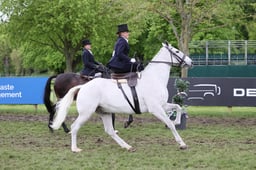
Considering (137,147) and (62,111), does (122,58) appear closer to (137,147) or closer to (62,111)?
(62,111)

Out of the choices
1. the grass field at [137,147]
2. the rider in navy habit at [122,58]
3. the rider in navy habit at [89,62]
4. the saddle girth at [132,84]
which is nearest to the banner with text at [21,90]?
the grass field at [137,147]

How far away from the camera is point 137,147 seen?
33.7 ft

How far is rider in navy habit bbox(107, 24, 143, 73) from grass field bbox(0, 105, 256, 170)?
165cm

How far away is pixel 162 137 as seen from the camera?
11.7 metres

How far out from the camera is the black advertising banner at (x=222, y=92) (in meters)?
17.6

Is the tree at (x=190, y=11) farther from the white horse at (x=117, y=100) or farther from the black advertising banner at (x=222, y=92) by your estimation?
the white horse at (x=117, y=100)

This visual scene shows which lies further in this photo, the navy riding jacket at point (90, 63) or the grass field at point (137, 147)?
the navy riding jacket at point (90, 63)

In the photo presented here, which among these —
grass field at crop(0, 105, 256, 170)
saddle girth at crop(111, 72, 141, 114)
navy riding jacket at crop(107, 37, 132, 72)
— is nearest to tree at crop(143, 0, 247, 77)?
grass field at crop(0, 105, 256, 170)

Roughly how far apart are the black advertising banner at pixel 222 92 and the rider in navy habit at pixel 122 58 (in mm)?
8164

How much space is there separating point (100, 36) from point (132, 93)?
19.8 meters

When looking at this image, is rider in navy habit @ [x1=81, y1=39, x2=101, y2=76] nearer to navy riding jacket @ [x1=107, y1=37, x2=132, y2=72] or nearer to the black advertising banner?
navy riding jacket @ [x1=107, y1=37, x2=132, y2=72]

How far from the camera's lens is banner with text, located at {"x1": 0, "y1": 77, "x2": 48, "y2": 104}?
19.8m

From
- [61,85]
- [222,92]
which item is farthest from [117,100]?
[222,92]

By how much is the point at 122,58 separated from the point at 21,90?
10558 millimetres
